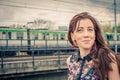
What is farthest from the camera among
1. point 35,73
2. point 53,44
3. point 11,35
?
point 53,44

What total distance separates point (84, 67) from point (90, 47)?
142 mm

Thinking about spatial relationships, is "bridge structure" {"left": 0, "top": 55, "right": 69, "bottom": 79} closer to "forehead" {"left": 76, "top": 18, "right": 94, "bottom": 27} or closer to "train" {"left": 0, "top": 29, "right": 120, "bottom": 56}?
"forehead" {"left": 76, "top": 18, "right": 94, "bottom": 27}

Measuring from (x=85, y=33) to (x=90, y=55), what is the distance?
0.50ft

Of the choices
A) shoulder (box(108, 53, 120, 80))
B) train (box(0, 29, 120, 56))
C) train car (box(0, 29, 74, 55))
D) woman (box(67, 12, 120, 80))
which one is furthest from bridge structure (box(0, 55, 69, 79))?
train car (box(0, 29, 74, 55))

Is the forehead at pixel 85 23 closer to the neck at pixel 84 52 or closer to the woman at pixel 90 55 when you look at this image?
the woman at pixel 90 55

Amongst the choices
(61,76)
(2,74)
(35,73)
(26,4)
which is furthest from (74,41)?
(26,4)

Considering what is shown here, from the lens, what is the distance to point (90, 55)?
173 centimetres

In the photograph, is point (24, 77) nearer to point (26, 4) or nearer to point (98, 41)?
point (98, 41)

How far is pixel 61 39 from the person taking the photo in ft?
88.9

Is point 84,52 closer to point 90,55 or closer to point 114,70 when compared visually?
point 90,55

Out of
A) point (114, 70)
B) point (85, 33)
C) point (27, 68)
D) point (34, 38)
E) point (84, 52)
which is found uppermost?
point (85, 33)

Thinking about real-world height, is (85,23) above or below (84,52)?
above

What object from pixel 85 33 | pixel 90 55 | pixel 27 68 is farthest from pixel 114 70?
pixel 27 68

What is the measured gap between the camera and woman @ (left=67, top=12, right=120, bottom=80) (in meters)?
1.66
